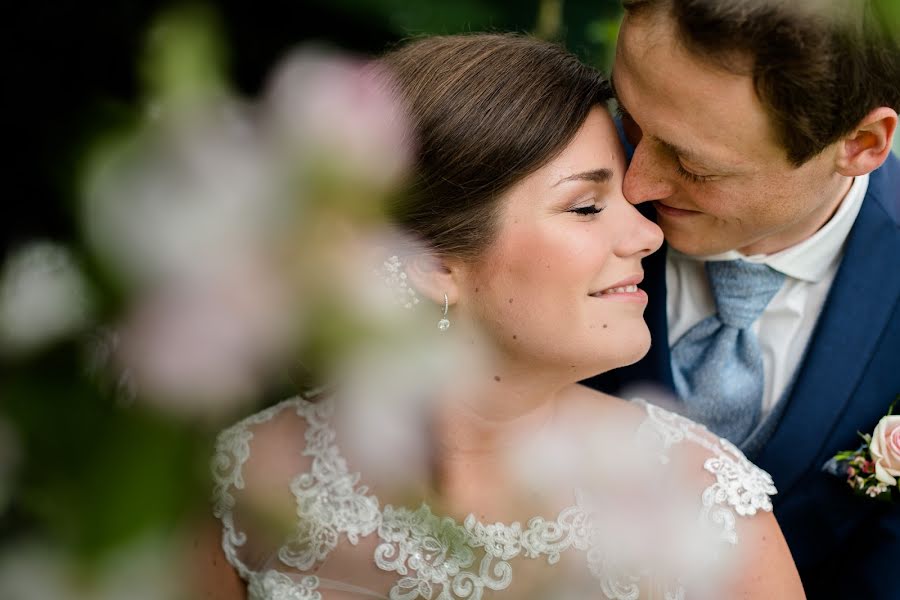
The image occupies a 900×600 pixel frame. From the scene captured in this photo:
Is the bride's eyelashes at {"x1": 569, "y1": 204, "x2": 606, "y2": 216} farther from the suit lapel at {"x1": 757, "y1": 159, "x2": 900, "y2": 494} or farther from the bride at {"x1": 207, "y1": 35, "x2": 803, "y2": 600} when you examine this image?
the suit lapel at {"x1": 757, "y1": 159, "x2": 900, "y2": 494}

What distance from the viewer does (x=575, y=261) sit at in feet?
7.04

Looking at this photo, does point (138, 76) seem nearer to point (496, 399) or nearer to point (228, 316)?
point (228, 316)

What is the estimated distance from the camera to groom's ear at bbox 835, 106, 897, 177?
7.41 feet

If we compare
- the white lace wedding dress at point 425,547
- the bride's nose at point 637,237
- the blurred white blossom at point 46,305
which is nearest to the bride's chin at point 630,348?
the bride's nose at point 637,237

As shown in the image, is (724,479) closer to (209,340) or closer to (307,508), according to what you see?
(307,508)

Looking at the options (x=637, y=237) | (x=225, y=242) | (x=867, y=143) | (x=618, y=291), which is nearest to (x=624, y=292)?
(x=618, y=291)

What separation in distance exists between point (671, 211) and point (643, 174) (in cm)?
29

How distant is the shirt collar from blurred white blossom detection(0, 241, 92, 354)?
7.86 feet

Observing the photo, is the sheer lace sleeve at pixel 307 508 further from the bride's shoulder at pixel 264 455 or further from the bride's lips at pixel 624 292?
the bride's lips at pixel 624 292

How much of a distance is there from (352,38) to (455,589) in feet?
5.18

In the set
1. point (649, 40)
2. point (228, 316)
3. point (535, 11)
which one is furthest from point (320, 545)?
point (228, 316)

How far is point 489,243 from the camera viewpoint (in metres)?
2.26

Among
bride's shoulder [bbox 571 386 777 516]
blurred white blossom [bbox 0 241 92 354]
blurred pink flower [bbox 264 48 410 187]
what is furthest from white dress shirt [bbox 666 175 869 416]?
blurred white blossom [bbox 0 241 92 354]

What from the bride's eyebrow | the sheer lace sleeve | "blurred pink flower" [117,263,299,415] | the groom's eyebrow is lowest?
the sheer lace sleeve
